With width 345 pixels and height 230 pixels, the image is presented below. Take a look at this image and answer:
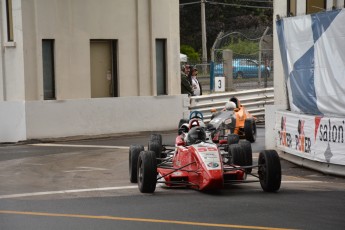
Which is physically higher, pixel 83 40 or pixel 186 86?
pixel 83 40

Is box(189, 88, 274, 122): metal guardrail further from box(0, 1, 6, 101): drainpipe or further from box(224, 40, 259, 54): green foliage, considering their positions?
box(224, 40, 259, 54): green foliage

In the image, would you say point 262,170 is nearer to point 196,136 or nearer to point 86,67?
point 196,136

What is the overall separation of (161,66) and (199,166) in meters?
14.0

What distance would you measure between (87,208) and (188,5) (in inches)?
2243

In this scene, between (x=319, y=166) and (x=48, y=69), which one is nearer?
(x=319, y=166)

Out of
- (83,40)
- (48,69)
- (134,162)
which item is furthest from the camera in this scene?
(83,40)

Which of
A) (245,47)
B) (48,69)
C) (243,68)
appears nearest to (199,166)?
(48,69)

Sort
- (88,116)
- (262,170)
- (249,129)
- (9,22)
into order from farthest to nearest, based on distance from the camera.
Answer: (88,116)
(9,22)
(249,129)
(262,170)

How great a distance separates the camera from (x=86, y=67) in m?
25.5

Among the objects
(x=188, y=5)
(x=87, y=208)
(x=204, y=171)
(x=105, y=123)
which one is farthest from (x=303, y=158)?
(x=188, y=5)

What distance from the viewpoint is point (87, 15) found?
25406 mm

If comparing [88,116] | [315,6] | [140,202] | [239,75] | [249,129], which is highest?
[315,6]

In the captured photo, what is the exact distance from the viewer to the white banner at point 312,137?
15.7 meters

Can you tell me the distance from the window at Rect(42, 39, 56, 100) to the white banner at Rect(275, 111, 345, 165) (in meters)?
8.37
